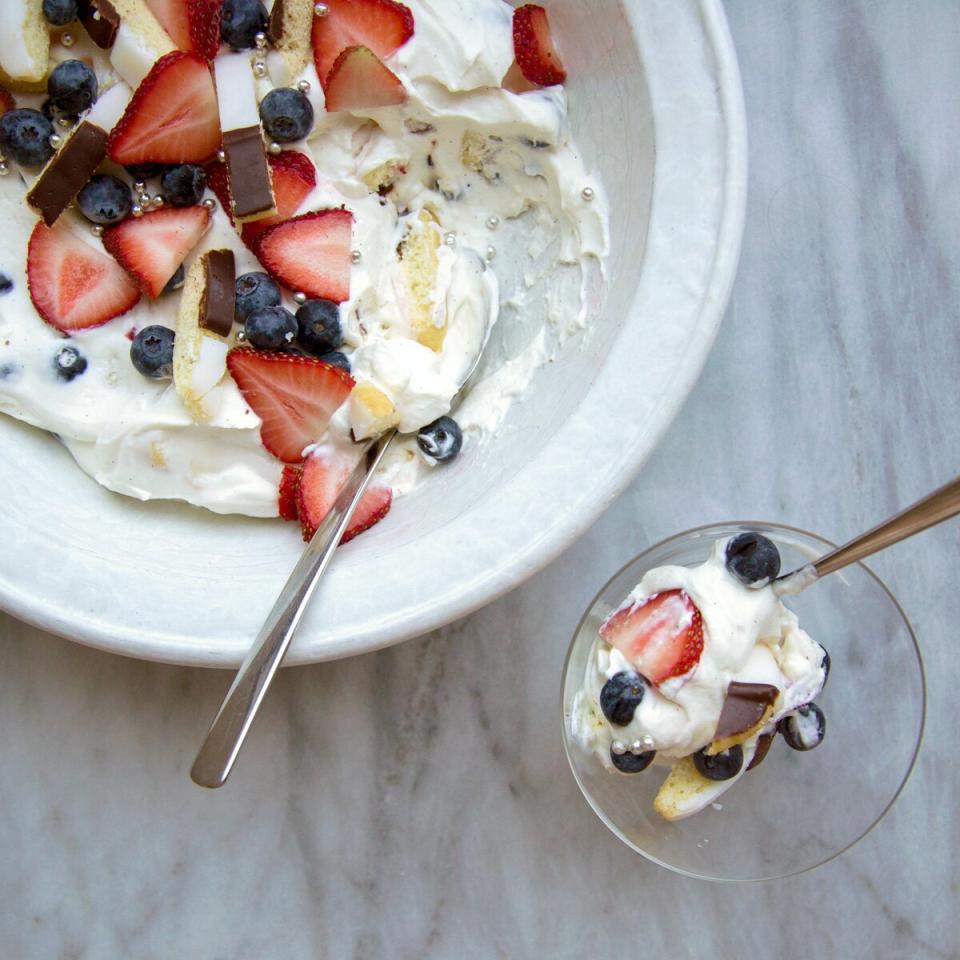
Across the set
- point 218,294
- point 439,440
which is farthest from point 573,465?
point 218,294

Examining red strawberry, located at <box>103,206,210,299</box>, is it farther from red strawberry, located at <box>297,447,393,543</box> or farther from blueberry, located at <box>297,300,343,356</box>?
red strawberry, located at <box>297,447,393,543</box>

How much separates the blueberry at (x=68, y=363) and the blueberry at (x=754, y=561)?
31.8 inches

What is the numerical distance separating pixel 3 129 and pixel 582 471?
2.60ft

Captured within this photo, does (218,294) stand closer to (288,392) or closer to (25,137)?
(288,392)

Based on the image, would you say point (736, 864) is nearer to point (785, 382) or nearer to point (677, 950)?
point (677, 950)

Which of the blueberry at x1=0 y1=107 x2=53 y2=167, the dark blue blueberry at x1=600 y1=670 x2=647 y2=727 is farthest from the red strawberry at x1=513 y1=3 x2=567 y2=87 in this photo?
the dark blue blueberry at x1=600 y1=670 x2=647 y2=727

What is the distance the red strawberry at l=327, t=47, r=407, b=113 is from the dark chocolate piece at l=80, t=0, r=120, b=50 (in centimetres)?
26

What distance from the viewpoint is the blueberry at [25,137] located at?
1180 millimetres

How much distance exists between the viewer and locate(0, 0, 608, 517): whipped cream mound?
3.89 ft

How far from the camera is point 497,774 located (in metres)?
1.41

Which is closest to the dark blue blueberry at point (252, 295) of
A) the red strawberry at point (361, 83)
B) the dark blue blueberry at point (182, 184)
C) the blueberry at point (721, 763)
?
the dark blue blueberry at point (182, 184)

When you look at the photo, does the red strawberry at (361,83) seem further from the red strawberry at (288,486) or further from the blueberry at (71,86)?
the red strawberry at (288,486)

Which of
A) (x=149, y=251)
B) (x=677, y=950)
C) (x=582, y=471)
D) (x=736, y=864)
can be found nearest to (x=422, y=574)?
(x=582, y=471)

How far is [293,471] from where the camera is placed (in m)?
1.20
